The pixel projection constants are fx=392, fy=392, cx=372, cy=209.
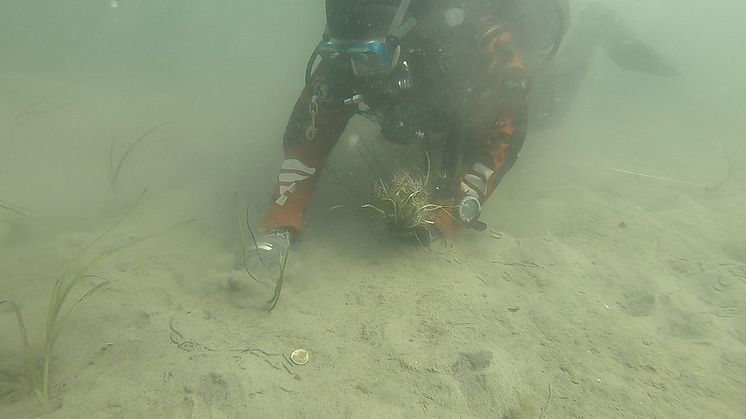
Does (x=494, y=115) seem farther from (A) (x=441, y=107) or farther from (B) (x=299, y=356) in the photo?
(B) (x=299, y=356)

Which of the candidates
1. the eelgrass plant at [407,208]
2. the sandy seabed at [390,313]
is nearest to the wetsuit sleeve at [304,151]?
the sandy seabed at [390,313]

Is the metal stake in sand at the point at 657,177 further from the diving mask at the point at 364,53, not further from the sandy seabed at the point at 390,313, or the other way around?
the diving mask at the point at 364,53

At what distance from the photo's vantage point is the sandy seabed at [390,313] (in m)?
1.76

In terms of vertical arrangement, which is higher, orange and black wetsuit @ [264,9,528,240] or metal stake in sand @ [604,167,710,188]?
orange and black wetsuit @ [264,9,528,240]

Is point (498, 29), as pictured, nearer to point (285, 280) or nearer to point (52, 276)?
point (285, 280)

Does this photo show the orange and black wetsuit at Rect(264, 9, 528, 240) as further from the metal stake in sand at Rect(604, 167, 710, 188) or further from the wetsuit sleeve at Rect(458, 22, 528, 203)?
the metal stake in sand at Rect(604, 167, 710, 188)

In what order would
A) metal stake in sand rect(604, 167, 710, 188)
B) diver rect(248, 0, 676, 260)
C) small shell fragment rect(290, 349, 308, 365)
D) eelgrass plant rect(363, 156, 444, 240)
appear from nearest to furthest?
small shell fragment rect(290, 349, 308, 365) < eelgrass plant rect(363, 156, 444, 240) < diver rect(248, 0, 676, 260) < metal stake in sand rect(604, 167, 710, 188)

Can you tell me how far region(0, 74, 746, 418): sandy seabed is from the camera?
1.76m

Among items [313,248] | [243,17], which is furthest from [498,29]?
[243,17]

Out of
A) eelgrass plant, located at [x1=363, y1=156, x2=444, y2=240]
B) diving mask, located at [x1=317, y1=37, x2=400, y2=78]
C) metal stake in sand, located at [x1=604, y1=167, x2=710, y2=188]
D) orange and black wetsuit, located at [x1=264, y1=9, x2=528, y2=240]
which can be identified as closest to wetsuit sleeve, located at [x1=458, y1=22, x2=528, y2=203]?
orange and black wetsuit, located at [x1=264, y1=9, x2=528, y2=240]

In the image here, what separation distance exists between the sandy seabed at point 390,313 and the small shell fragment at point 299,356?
1.4 inches

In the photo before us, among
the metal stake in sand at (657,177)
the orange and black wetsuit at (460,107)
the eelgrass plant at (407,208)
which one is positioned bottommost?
the metal stake in sand at (657,177)

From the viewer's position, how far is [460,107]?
3328 mm

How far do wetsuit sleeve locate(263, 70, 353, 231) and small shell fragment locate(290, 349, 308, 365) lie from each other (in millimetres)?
1186
